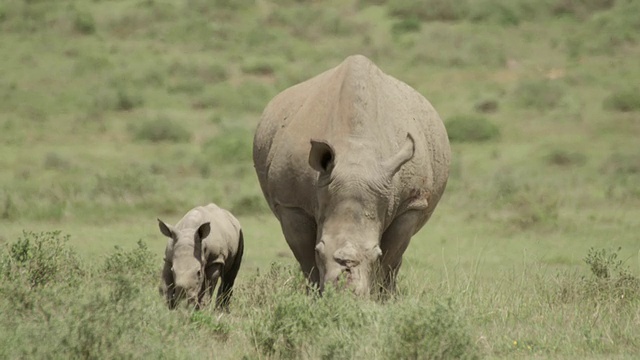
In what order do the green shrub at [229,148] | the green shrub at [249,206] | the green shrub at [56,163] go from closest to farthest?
1. the green shrub at [249,206]
2. the green shrub at [56,163]
3. the green shrub at [229,148]

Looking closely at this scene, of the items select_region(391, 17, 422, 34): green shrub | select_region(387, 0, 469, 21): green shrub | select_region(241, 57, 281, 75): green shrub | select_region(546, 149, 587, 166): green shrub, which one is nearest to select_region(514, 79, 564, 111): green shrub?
select_region(546, 149, 587, 166): green shrub

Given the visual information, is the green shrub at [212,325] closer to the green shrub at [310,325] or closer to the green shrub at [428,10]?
the green shrub at [310,325]

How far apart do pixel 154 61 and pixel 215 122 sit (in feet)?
18.3

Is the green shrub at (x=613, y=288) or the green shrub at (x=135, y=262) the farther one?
the green shrub at (x=135, y=262)

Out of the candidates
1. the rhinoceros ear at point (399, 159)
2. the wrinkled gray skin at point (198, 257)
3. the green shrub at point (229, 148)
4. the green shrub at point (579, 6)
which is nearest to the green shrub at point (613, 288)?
the rhinoceros ear at point (399, 159)

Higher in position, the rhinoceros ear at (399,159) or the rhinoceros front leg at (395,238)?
the rhinoceros ear at (399,159)

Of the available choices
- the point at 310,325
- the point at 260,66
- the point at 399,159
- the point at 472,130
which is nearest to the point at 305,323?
the point at 310,325

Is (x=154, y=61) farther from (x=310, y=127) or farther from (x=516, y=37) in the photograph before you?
(x=310, y=127)

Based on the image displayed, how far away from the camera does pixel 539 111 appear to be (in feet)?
77.7

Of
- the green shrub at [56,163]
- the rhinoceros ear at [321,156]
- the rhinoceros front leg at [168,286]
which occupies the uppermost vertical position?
the rhinoceros ear at [321,156]

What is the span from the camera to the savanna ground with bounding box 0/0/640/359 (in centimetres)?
736

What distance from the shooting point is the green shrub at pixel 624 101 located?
23578mm

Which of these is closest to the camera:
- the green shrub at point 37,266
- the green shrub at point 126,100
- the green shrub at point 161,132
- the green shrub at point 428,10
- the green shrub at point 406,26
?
the green shrub at point 37,266

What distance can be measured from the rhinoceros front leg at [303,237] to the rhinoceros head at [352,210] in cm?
37
